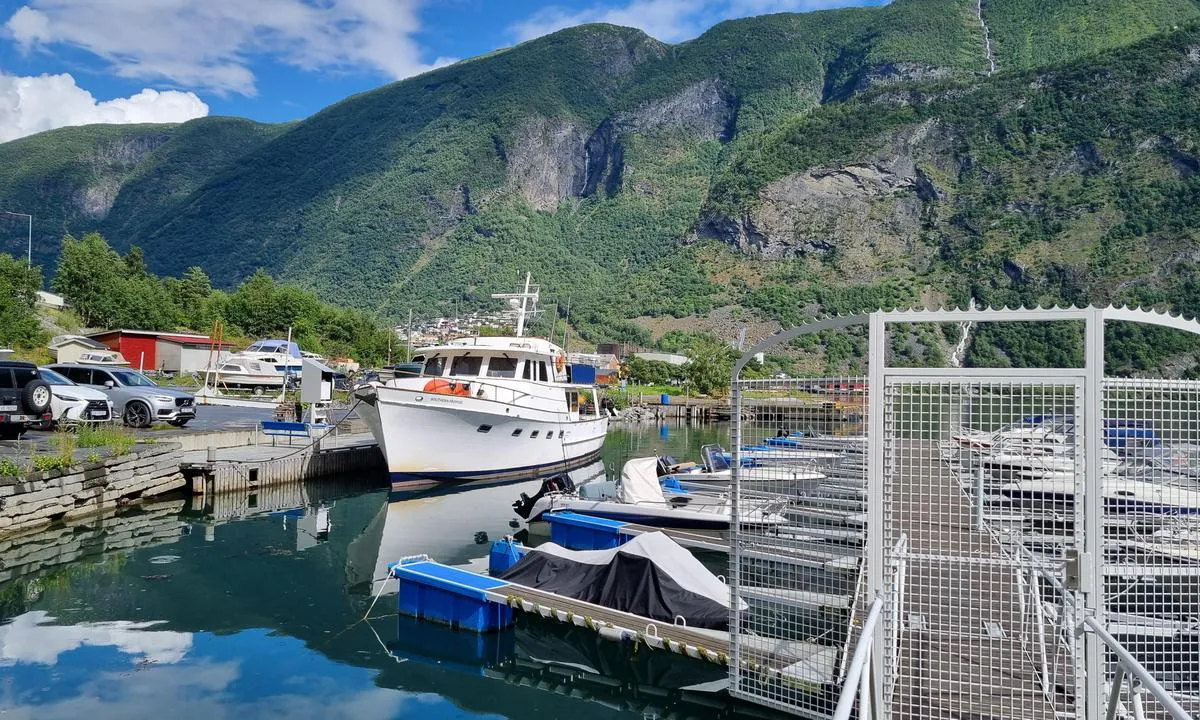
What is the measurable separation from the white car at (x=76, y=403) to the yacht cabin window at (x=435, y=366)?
29.6 feet

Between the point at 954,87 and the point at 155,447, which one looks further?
the point at 954,87

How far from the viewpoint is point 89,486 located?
17.2m

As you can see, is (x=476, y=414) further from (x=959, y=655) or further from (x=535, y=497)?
(x=959, y=655)

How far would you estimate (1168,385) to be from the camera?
16.8 feet

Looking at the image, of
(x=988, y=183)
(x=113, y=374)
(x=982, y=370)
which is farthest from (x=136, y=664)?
(x=988, y=183)

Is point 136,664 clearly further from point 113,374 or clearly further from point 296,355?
point 296,355

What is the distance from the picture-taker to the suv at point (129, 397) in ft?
79.3

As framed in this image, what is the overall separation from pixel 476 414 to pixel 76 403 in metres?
10.6

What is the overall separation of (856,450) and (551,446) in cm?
2259

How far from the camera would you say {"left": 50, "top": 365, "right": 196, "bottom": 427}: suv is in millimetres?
24172

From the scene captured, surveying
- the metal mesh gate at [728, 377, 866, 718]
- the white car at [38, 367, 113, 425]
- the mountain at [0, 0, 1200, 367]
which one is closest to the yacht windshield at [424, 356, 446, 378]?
the white car at [38, 367, 113, 425]

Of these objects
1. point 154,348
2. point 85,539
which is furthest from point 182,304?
point 85,539

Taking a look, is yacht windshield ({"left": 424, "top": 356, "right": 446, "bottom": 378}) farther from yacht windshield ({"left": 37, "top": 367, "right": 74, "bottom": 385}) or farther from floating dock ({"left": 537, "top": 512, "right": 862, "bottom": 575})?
floating dock ({"left": 537, "top": 512, "right": 862, "bottom": 575})

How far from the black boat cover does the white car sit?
626 inches
